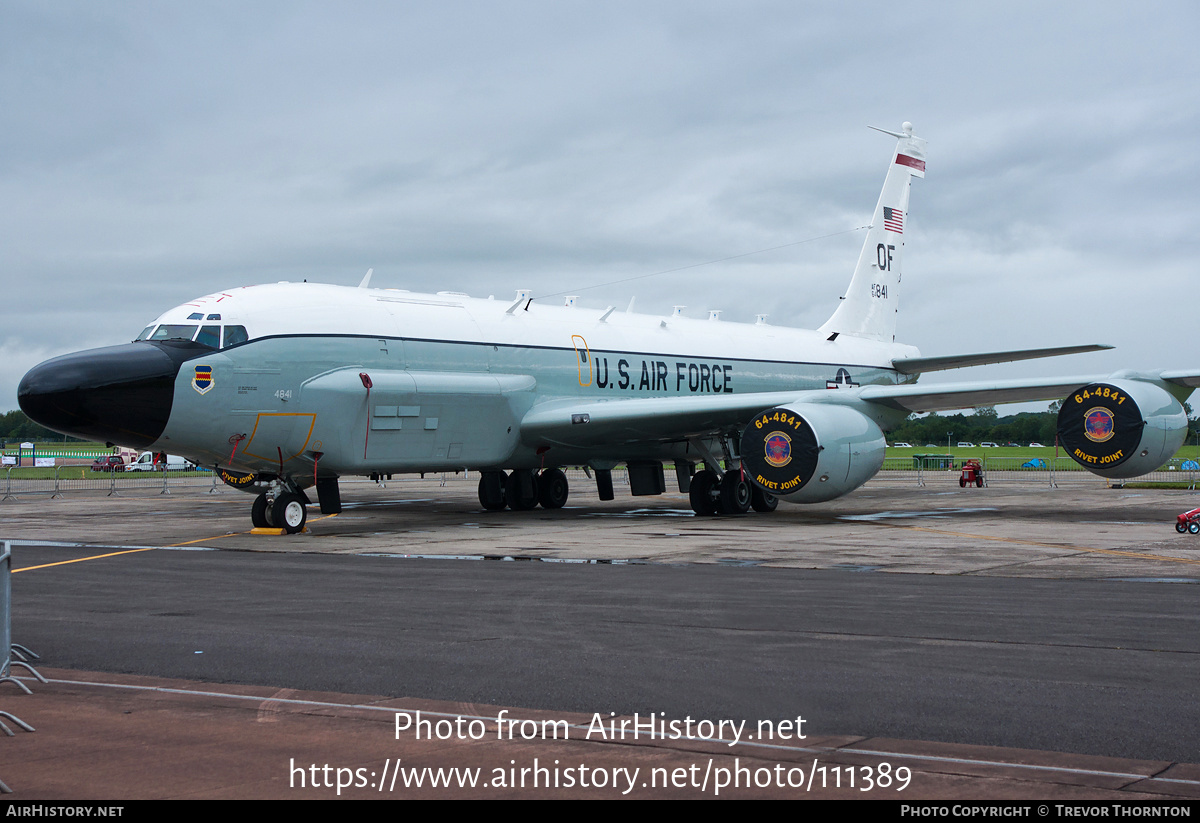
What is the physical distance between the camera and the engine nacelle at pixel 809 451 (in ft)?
63.1

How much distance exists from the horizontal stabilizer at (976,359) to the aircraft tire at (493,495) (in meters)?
11.4

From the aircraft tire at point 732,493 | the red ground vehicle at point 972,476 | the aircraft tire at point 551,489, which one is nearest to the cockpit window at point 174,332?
the aircraft tire at point 551,489

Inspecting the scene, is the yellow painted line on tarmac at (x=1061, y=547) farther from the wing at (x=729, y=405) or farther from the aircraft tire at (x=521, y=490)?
the aircraft tire at (x=521, y=490)

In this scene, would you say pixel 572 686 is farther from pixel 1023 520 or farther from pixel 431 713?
pixel 1023 520

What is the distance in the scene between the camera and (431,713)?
590cm

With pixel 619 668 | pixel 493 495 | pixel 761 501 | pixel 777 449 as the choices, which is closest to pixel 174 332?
pixel 493 495

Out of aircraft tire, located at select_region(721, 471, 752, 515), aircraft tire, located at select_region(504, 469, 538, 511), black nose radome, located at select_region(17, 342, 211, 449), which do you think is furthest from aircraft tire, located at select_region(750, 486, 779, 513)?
black nose radome, located at select_region(17, 342, 211, 449)

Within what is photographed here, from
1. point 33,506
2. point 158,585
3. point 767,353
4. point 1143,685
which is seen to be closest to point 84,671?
point 158,585

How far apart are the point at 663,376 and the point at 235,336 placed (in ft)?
33.4

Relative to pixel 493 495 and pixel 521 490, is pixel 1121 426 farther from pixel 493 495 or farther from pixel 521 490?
pixel 493 495

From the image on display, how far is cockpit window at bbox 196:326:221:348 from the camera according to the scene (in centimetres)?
1759

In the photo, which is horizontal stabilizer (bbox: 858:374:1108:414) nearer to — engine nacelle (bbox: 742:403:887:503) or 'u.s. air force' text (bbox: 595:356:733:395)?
engine nacelle (bbox: 742:403:887:503)

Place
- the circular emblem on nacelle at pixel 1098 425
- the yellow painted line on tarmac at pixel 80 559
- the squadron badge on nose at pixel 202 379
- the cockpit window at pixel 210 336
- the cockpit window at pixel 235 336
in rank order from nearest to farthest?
1. the yellow painted line on tarmac at pixel 80 559
2. the squadron badge on nose at pixel 202 379
3. the cockpit window at pixel 210 336
4. the cockpit window at pixel 235 336
5. the circular emblem on nacelle at pixel 1098 425
